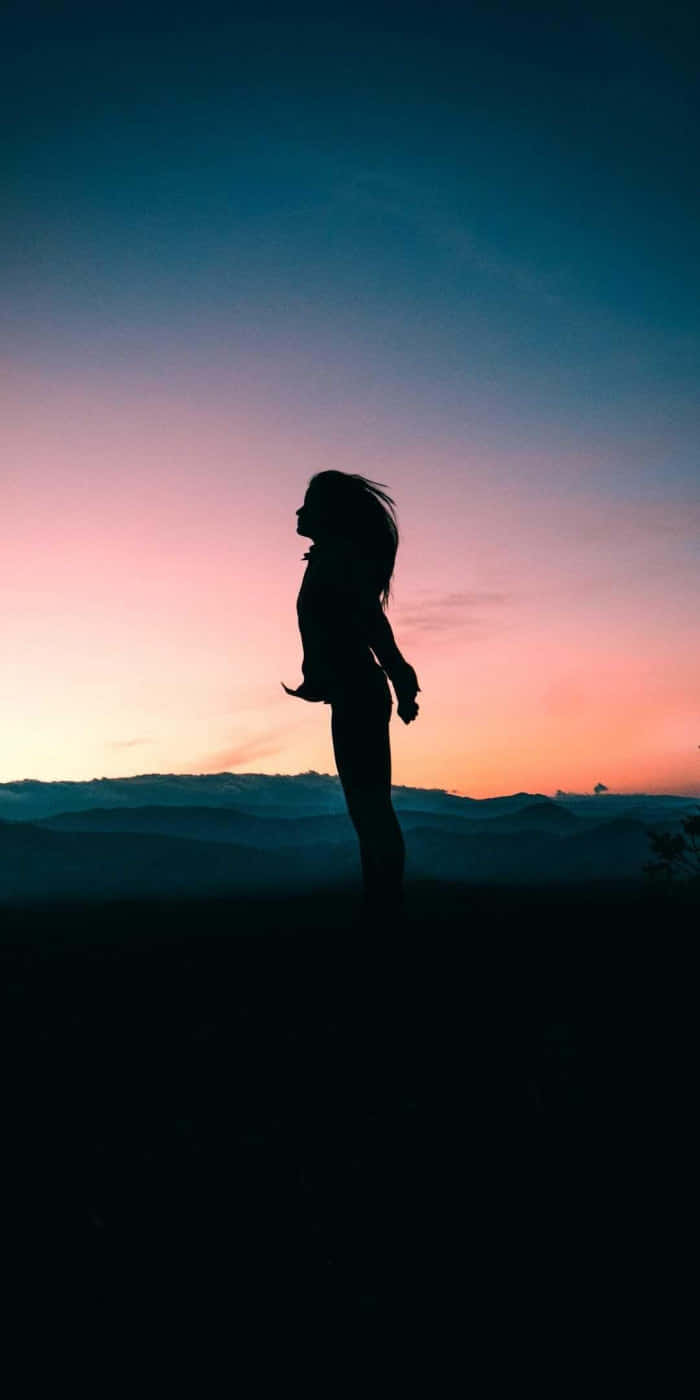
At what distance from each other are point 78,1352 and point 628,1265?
1129 millimetres

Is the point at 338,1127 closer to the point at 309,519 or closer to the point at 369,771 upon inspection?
the point at 369,771

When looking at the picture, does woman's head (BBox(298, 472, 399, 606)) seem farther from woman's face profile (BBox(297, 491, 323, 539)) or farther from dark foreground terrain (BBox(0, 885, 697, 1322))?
dark foreground terrain (BBox(0, 885, 697, 1322))

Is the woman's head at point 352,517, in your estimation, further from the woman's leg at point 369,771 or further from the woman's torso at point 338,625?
the woman's leg at point 369,771

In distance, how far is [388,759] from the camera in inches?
198

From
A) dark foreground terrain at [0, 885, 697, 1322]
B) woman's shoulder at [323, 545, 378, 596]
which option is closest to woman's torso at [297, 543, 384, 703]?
woman's shoulder at [323, 545, 378, 596]

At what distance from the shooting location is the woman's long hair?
17.7 ft

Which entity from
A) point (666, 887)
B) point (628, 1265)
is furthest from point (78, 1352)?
point (666, 887)

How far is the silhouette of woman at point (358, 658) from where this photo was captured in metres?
4.83

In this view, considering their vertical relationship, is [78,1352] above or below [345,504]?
below

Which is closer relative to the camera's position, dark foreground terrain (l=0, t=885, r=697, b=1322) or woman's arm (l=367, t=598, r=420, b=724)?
dark foreground terrain (l=0, t=885, r=697, b=1322)

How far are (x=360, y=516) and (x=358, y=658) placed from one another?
1.05 metres

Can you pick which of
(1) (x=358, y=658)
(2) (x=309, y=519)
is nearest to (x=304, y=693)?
(1) (x=358, y=658)

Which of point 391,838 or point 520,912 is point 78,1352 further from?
point 520,912

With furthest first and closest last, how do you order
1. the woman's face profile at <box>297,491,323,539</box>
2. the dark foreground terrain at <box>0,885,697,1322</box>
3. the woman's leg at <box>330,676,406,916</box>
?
the woman's face profile at <box>297,491,323,539</box> → the woman's leg at <box>330,676,406,916</box> → the dark foreground terrain at <box>0,885,697,1322</box>
